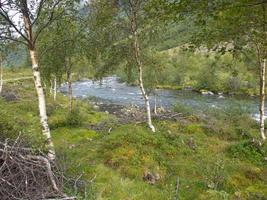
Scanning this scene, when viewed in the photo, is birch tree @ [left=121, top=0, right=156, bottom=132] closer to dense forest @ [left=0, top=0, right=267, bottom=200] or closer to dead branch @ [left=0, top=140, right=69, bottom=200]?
dense forest @ [left=0, top=0, right=267, bottom=200]

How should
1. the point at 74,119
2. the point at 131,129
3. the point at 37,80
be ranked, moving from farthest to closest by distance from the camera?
the point at 74,119 → the point at 131,129 → the point at 37,80

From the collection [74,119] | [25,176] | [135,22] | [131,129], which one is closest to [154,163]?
[131,129]

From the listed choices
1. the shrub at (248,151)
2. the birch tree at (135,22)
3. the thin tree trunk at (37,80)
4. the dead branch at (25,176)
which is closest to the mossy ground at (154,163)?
the shrub at (248,151)

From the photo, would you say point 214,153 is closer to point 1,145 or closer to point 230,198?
point 230,198

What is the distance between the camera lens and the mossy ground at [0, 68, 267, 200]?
1376 cm

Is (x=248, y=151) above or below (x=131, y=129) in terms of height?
below

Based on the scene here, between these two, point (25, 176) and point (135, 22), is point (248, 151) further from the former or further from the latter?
point (25, 176)

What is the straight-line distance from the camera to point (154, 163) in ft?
58.6

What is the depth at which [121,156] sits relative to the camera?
17.7 m

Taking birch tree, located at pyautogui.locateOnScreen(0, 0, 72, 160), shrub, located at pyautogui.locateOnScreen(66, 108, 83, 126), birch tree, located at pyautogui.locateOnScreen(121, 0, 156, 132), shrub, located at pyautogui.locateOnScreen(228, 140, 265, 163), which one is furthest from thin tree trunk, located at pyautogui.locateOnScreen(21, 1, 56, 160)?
shrub, located at pyautogui.locateOnScreen(66, 108, 83, 126)

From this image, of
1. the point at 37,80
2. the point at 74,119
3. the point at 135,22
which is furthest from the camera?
the point at 74,119

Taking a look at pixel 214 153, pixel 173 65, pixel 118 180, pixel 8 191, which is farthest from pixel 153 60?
pixel 173 65

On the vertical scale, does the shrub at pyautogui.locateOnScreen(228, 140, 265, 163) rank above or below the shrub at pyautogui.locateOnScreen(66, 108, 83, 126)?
below

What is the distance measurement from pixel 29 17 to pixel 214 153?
12.2 meters
